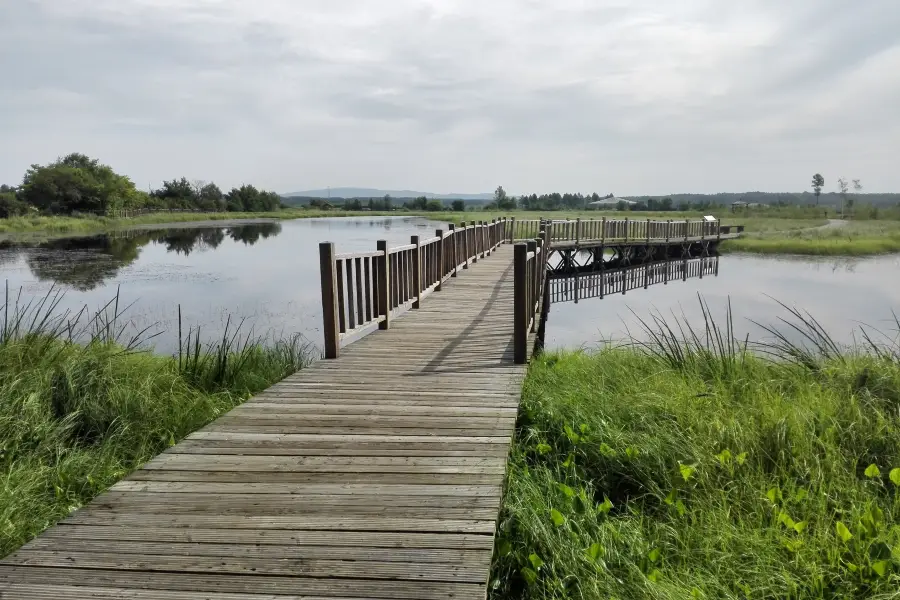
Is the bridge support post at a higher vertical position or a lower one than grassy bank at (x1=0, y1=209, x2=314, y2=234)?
lower

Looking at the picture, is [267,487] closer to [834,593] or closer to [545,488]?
[545,488]

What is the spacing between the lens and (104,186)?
6350 centimetres

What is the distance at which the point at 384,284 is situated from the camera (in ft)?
24.3

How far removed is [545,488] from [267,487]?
168cm

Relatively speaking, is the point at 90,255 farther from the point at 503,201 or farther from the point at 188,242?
the point at 503,201

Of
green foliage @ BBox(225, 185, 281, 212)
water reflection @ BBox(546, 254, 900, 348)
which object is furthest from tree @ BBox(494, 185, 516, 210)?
water reflection @ BBox(546, 254, 900, 348)

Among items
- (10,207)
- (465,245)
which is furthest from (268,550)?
(10,207)

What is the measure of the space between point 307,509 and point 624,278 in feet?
80.3

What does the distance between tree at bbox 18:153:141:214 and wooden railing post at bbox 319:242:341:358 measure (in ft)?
210

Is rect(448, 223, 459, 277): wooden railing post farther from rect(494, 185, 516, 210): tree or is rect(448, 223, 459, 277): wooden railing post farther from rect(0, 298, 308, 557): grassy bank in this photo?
→ rect(494, 185, 516, 210): tree

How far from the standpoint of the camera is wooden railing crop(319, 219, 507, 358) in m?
6.05

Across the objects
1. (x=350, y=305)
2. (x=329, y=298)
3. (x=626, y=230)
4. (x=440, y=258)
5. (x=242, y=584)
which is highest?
(x=626, y=230)

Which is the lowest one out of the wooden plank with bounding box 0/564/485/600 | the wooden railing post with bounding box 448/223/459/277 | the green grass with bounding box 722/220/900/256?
the wooden plank with bounding box 0/564/485/600

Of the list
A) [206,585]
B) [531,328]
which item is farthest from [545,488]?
[531,328]
